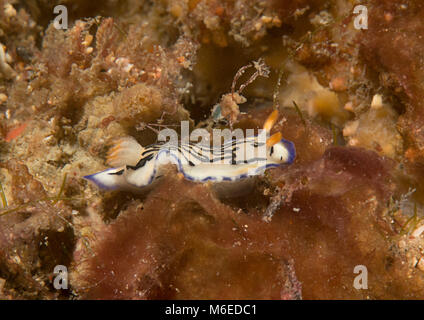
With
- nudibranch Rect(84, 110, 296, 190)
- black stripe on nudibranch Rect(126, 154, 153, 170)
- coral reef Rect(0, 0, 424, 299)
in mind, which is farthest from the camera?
black stripe on nudibranch Rect(126, 154, 153, 170)

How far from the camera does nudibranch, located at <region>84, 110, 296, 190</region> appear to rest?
268cm

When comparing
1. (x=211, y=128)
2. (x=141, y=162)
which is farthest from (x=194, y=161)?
(x=211, y=128)

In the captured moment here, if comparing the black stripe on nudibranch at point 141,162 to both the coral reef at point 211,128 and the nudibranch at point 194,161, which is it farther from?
the coral reef at point 211,128

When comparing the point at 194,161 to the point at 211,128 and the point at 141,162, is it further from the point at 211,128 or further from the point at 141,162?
the point at 211,128

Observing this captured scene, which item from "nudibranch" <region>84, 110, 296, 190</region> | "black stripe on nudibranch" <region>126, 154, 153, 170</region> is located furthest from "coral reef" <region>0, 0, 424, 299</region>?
"black stripe on nudibranch" <region>126, 154, 153, 170</region>

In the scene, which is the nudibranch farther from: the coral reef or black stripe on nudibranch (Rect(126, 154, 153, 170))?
the coral reef

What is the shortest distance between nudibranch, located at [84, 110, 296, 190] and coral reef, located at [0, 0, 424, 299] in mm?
132

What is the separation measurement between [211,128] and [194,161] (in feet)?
2.63

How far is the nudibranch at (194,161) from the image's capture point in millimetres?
2676

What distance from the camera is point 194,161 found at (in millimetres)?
2734

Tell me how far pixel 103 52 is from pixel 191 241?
214 centimetres

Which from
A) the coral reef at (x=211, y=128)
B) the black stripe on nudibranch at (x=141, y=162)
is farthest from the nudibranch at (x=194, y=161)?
the coral reef at (x=211, y=128)
